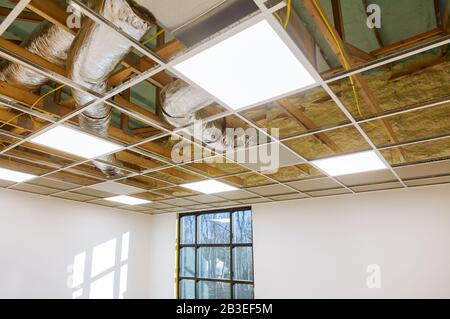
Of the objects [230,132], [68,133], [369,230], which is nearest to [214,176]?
[230,132]

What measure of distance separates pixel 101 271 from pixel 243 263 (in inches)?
104

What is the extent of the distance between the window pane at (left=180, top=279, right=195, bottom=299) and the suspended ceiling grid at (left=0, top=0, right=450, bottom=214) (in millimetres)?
2196

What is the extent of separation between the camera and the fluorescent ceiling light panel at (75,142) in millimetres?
2874

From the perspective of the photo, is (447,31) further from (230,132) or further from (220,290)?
(220,290)

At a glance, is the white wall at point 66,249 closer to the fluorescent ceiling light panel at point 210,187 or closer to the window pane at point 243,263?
the window pane at point 243,263

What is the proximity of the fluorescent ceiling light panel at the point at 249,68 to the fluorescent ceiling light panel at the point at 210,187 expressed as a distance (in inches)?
88.4

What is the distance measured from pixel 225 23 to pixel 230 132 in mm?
1499

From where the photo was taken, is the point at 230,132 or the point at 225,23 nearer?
the point at 225,23

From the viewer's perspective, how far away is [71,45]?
71.4 inches

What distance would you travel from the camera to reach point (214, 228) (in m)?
6.31
